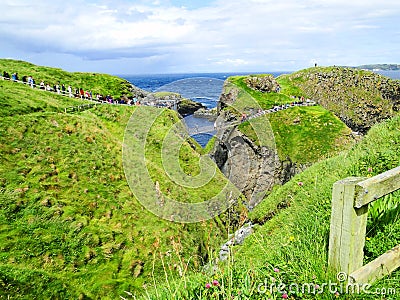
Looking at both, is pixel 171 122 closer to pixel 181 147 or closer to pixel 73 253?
pixel 181 147

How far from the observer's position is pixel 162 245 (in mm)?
19484

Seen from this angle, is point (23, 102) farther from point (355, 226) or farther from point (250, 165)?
point (250, 165)

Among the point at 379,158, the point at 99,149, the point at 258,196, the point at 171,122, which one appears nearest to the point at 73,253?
the point at 99,149

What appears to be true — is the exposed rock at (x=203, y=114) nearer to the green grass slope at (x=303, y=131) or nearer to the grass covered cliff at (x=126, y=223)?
the green grass slope at (x=303, y=131)

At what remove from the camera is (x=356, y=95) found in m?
66.8

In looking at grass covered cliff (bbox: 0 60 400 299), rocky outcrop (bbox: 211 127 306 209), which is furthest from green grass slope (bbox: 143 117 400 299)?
rocky outcrop (bbox: 211 127 306 209)

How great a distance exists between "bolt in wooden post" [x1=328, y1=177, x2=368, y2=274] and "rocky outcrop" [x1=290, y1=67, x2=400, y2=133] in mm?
66794

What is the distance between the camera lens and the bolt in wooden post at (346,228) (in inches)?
161

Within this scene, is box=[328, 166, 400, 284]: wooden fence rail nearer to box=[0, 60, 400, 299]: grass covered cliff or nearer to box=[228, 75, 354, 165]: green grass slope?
box=[0, 60, 400, 299]: grass covered cliff

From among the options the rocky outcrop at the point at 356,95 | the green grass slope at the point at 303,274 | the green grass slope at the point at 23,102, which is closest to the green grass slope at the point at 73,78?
the green grass slope at the point at 23,102

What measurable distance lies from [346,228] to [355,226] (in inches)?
4.3

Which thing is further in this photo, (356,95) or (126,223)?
Answer: (356,95)

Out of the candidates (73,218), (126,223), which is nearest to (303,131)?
(126,223)

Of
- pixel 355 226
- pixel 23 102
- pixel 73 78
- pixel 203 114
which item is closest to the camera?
pixel 355 226
